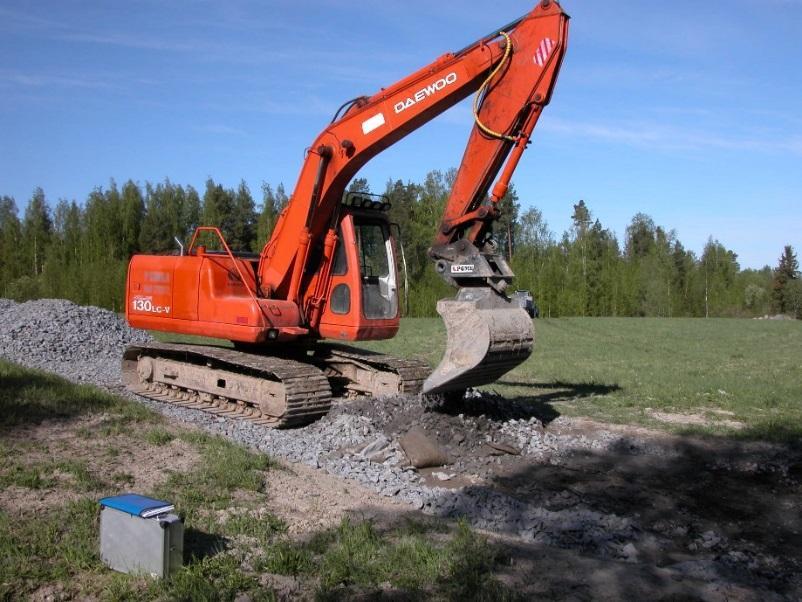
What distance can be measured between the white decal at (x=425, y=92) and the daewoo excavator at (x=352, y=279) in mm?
14

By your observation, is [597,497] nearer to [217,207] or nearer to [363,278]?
[363,278]

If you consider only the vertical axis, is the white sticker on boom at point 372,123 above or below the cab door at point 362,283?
above

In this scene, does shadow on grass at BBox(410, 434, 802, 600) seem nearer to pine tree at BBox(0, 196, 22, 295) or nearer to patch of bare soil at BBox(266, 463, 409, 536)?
patch of bare soil at BBox(266, 463, 409, 536)

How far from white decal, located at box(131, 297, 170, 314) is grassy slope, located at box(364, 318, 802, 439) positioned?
5582 millimetres

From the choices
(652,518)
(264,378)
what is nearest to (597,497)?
(652,518)

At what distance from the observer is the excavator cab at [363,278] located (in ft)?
33.8

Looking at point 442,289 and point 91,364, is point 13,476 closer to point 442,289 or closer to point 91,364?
point 91,364

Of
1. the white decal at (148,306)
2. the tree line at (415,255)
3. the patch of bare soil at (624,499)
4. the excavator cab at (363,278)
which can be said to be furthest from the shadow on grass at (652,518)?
the tree line at (415,255)

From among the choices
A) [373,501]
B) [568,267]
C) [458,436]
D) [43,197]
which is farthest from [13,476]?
[568,267]

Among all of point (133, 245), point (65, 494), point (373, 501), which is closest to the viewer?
point (65, 494)

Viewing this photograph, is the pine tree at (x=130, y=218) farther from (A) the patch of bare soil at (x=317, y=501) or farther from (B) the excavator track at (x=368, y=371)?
(A) the patch of bare soil at (x=317, y=501)

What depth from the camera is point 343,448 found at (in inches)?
337

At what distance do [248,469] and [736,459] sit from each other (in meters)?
5.36

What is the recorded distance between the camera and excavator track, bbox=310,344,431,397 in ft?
34.9
